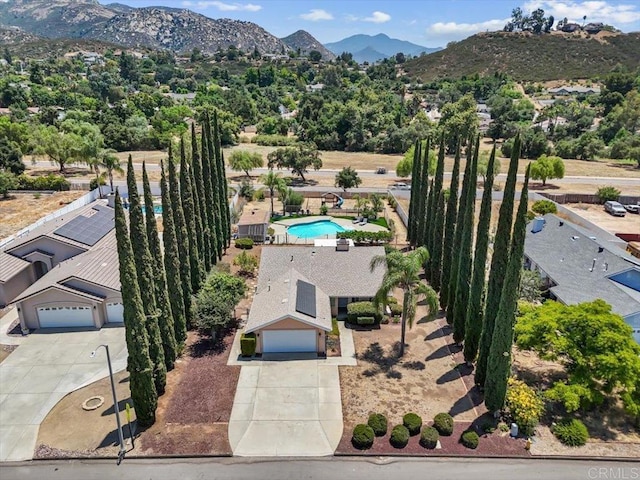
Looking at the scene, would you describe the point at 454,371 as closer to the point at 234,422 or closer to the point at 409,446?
the point at 409,446

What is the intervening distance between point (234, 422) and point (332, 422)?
4.69 metres

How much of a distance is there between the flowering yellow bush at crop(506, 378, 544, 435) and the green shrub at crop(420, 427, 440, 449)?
401 cm

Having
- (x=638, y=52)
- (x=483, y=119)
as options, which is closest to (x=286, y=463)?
(x=483, y=119)

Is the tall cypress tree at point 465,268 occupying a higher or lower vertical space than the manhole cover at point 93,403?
higher

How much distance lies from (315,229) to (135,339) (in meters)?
33.7

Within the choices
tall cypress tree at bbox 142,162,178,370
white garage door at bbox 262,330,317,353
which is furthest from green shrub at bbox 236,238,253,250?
tall cypress tree at bbox 142,162,178,370

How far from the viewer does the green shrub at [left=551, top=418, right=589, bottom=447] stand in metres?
20.0

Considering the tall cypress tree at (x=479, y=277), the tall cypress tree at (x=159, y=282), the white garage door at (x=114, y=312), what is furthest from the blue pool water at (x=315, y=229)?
the tall cypress tree at (x=479, y=277)

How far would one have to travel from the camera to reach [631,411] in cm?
1958

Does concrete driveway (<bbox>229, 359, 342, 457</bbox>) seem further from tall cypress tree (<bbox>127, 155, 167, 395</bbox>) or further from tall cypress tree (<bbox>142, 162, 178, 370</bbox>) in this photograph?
tall cypress tree (<bbox>142, 162, 178, 370</bbox>)

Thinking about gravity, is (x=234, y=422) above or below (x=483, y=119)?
below

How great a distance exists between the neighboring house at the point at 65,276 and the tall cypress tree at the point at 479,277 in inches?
888

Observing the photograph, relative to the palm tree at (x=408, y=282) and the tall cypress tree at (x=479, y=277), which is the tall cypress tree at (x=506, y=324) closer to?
the tall cypress tree at (x=479, y=277)

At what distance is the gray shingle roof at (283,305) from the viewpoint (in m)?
26.3
